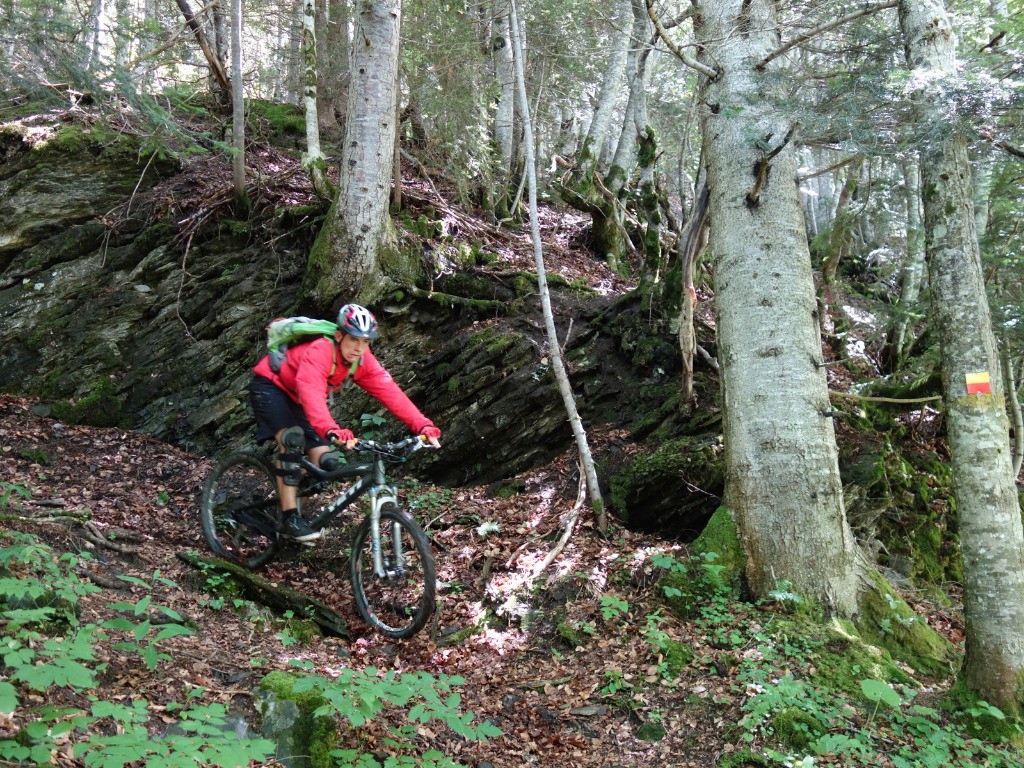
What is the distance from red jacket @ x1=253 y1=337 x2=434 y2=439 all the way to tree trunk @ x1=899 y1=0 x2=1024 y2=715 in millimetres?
3544

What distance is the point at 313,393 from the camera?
5.09 meters

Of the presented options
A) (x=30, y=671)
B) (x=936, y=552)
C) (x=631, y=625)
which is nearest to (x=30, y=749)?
(x=30, y=671)

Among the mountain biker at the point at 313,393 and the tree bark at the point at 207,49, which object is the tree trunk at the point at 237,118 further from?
the mountain biker at the point at 313,393

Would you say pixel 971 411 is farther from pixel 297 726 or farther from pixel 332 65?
pixel 332 65

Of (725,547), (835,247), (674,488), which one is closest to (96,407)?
(674,488)

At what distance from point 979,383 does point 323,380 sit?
451cm

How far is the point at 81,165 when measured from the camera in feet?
32.8

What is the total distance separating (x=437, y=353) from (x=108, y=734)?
18.6ft

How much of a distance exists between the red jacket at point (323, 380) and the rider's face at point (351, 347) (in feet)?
0.22

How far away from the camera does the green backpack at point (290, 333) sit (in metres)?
5.36

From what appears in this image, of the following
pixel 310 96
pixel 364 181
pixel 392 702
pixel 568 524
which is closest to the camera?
pixel 392 702

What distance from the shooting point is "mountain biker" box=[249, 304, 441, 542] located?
5.11 meters

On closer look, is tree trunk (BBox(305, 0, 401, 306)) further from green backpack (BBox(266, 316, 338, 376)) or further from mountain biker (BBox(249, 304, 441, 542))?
mountain biker (BBox(249, 304, 441, 542))

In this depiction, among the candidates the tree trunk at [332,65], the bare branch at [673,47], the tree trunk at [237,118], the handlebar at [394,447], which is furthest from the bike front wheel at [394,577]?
the tree trunk at [332,65]
